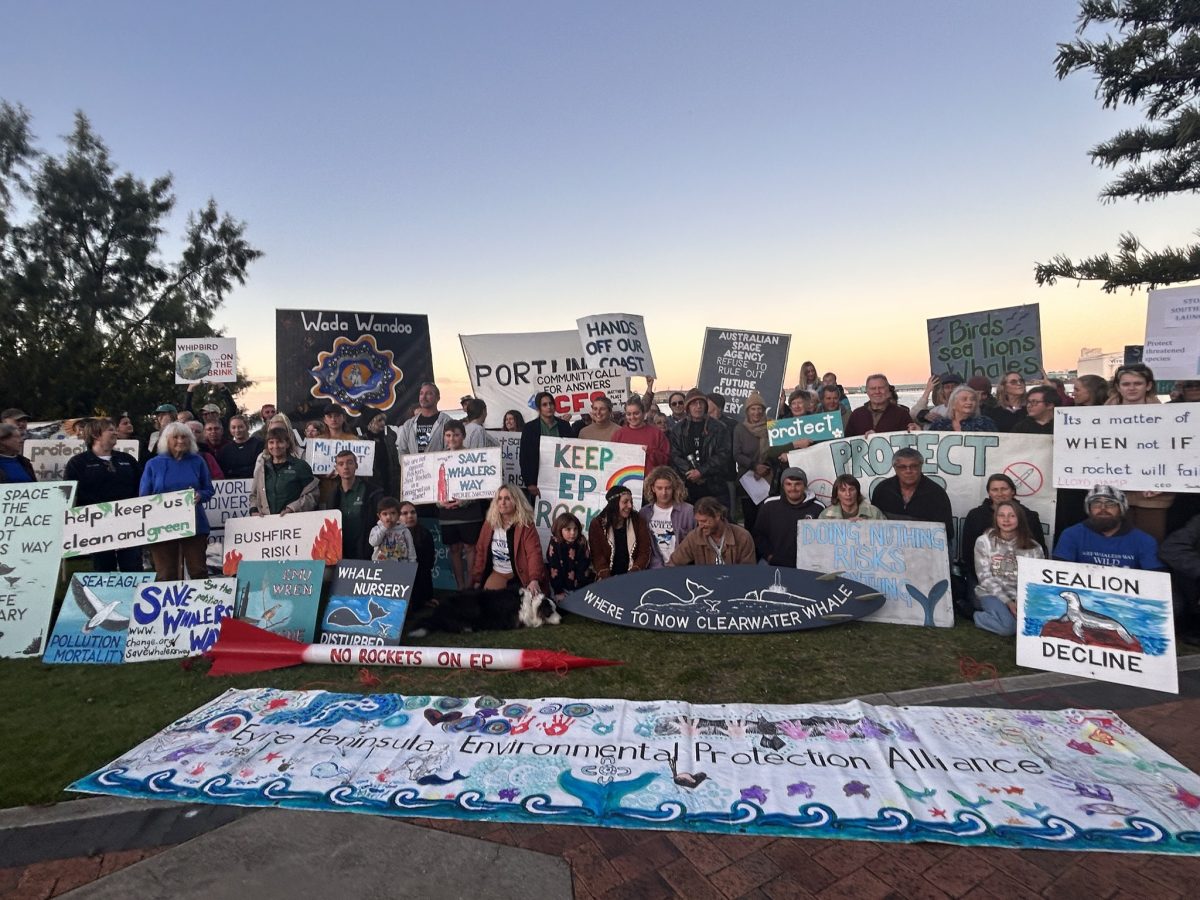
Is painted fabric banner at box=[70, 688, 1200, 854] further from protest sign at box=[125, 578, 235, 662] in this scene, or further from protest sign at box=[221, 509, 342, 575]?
protest sign at box=[221, 509, 342, 575]

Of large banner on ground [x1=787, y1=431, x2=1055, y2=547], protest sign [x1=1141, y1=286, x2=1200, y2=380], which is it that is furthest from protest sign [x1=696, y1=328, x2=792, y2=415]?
protest sign [x1=1141, y1=286, x2=1200, y2=380]

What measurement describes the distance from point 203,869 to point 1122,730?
171 inches

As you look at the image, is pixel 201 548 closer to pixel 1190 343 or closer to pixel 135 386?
pixel 1190 343

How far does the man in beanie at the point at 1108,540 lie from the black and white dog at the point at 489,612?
4.05 meters

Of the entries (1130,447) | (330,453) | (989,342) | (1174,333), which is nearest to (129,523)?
(330,453)

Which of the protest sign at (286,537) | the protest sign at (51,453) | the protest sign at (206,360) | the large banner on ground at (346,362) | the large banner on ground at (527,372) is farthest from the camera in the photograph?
the protest sign at (206,360)

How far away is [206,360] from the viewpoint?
1169cm

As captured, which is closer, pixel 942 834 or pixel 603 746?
pixel 942 834

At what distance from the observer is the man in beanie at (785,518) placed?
5914 millimetres

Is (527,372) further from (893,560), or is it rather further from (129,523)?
(893,560)

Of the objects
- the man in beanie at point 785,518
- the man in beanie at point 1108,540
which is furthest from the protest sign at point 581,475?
the man in beanie at point 1108,540

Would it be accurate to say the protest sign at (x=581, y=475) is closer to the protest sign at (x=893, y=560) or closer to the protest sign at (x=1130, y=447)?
the protest sign at (x=893, y=560)

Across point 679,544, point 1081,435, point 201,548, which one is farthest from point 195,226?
point 1081,435

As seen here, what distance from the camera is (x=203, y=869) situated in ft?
8.34
